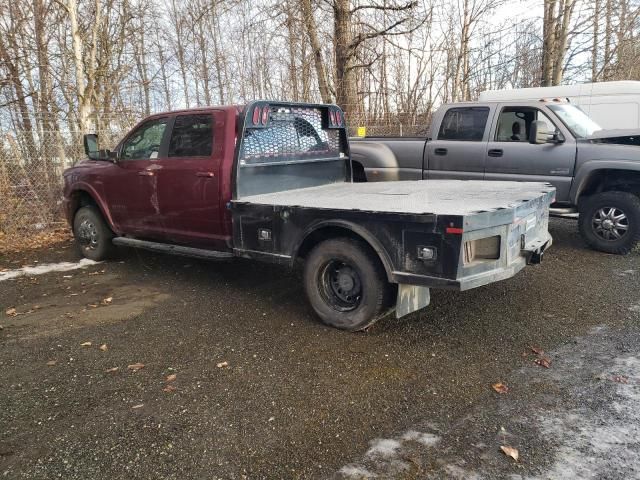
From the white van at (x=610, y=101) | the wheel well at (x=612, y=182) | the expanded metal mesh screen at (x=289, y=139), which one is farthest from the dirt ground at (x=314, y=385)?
the white van at (x=610, y=101)

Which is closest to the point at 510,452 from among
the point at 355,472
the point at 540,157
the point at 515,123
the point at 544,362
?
the point at 355,472

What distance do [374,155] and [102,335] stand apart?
511 cm

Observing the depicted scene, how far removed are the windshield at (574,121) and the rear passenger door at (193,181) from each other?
4852 mm

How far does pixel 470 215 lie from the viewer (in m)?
3.17

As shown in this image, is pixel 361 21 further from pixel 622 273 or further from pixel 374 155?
pixel 622 273

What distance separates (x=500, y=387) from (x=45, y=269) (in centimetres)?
601

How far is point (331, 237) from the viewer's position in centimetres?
407

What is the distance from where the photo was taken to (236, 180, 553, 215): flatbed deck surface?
359cm

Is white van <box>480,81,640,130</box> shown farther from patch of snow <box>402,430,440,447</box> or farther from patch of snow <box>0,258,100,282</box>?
patch of snow <box>402,430,440,447</box>

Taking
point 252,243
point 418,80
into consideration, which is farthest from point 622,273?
point 418,80

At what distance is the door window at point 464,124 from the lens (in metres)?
7.25

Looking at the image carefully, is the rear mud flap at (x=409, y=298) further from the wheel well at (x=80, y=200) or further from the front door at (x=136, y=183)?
the wheel well at (x=80, y=200)

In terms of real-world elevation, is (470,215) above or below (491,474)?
above

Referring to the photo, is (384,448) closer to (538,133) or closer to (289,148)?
(289,148)
